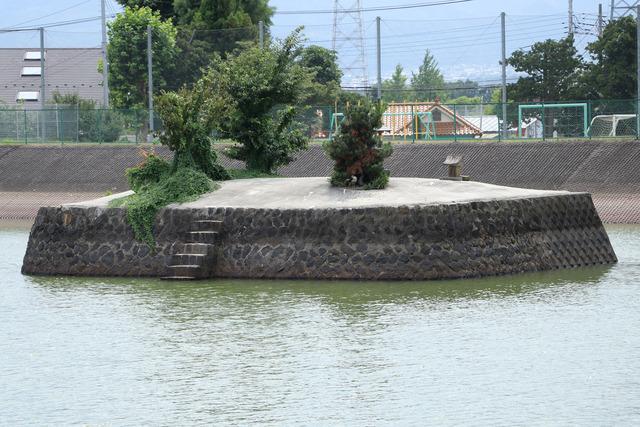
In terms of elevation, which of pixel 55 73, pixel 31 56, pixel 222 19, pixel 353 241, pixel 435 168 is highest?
pixel 222 19

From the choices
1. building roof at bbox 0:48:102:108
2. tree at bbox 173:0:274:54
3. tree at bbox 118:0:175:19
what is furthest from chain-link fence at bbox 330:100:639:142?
building roof at bbox 0:48:102:108

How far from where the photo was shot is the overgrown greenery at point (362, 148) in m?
A: 27.3

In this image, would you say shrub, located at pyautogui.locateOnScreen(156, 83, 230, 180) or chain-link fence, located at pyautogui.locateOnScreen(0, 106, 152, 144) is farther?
chain-link fence, located at pyautogui.locateOnScreen(0, 106, 152, 144)

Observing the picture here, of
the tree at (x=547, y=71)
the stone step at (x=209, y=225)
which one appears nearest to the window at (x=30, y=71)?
the tree at (x=547, y=71)

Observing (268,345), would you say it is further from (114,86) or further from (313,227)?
(114,86)

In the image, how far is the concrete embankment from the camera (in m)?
41.0

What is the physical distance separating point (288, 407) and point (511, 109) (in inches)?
1416

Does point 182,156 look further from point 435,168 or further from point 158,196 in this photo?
point 435,168

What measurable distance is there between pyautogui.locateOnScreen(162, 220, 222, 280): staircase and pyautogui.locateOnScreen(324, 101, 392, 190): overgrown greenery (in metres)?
2.95

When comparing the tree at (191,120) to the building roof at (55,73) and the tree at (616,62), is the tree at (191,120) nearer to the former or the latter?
the tree at (616,62)

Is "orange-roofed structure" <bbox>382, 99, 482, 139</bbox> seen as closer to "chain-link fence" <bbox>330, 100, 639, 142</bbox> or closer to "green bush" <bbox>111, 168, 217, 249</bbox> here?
"chain-link fence" <bbox>330, 100, 639, 142</bbox>

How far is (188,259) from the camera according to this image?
26141mm

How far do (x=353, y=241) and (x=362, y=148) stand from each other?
8.94 ft

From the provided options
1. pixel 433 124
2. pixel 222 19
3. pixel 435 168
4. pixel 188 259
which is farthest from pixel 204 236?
pixel 222 19
